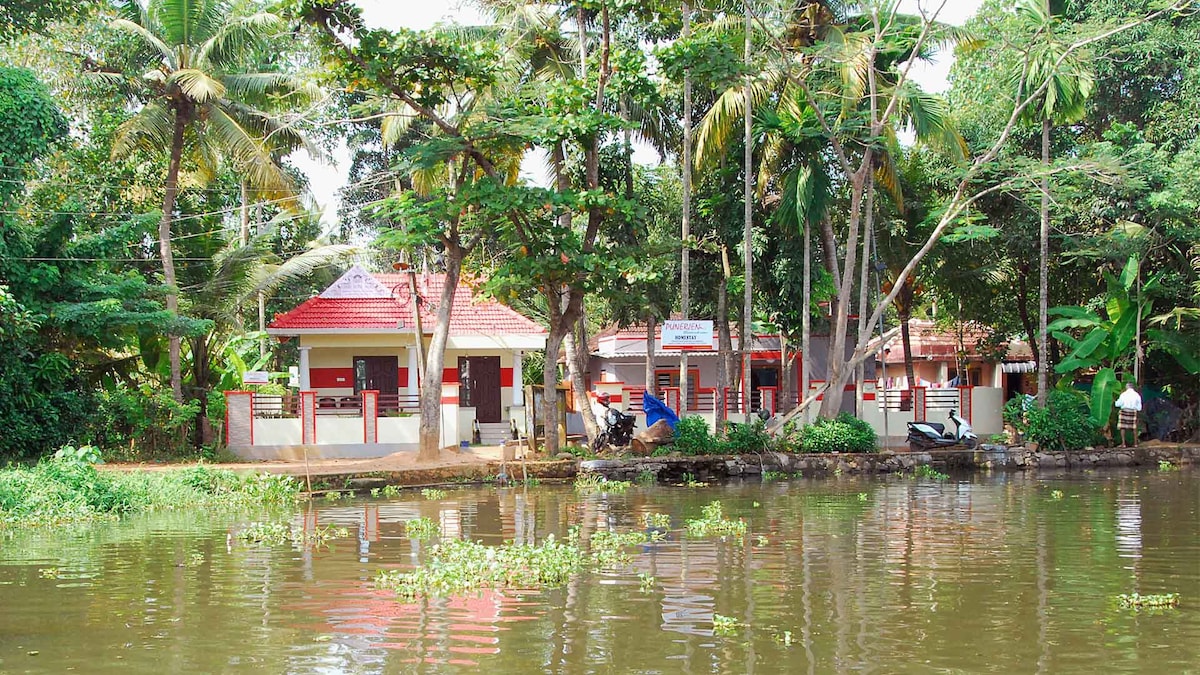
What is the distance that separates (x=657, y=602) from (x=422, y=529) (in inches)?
232

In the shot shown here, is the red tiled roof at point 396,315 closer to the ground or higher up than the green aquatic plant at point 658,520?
higher up

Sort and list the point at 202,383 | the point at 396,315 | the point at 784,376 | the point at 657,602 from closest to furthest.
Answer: the point at 657,602 → the point at 202,383 → the point at 396,315 → the point at 784,376

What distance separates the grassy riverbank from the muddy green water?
1.03 m

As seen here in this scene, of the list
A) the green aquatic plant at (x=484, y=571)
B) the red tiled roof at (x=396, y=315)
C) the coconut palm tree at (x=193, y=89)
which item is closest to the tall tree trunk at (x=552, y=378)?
the red tiled roof at (x=396, y=315)

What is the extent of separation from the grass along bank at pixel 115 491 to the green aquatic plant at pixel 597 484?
17.9 feet

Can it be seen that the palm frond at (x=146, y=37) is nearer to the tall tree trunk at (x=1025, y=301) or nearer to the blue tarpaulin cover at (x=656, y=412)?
the blue tarpaulin cover at (x=656, y=412)

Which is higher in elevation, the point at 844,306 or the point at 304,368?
the point at 844,306

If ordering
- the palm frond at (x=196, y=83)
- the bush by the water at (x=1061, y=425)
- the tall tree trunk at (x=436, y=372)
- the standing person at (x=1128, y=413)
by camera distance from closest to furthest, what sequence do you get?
the palm frond at (x=196, y=83) < the tall tree trunk at (x=436, y=372) < the standing person at (x=1128, y=413) < the bush by the water at (x=1061, y=425)

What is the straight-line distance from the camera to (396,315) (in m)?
28.1

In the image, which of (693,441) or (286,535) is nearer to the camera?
(286,535)

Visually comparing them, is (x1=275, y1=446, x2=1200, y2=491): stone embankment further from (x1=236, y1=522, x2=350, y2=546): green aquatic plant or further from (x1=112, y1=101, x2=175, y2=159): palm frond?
(x1=112, y1=101, x2=175, y2=159): palm frond

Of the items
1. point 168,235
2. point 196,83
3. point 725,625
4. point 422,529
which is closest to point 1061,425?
point 422,529

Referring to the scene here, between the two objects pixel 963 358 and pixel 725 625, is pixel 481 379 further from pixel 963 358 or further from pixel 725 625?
pixel 725 625

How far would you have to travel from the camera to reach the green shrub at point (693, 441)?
24.5 m
